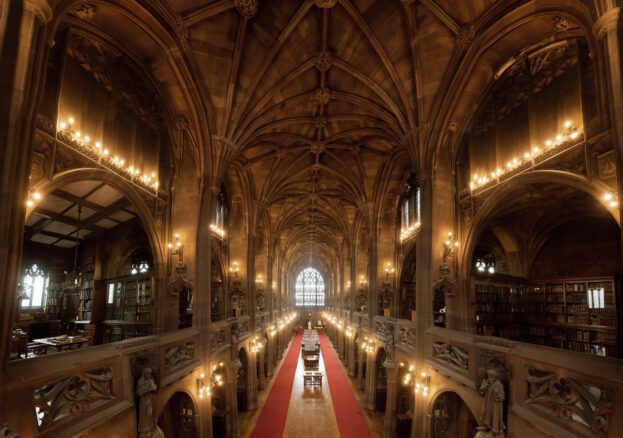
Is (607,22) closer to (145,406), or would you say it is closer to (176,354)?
(145,406)

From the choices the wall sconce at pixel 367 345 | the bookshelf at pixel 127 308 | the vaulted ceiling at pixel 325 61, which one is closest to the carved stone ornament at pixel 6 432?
the vaulted ceiling at pixel 325 61

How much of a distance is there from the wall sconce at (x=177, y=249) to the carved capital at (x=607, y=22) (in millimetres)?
13773

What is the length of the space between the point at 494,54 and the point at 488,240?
1101 centimetres

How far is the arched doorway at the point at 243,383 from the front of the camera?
20688 mm

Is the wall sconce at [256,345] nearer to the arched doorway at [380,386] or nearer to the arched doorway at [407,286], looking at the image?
the arched doorway at [380,386]

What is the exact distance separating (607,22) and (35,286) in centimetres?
2420

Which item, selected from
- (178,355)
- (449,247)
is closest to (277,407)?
(178,355)

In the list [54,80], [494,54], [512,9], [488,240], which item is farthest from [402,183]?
[54,80]

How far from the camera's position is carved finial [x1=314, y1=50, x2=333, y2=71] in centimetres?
1466

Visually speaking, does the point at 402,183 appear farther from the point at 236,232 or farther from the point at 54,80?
the point at 54,80

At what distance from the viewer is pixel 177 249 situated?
1434 cm

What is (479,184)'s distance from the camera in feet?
43.7

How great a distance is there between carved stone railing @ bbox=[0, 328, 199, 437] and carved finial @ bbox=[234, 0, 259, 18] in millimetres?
10517

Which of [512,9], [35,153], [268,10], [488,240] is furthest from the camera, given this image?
[488,240]
